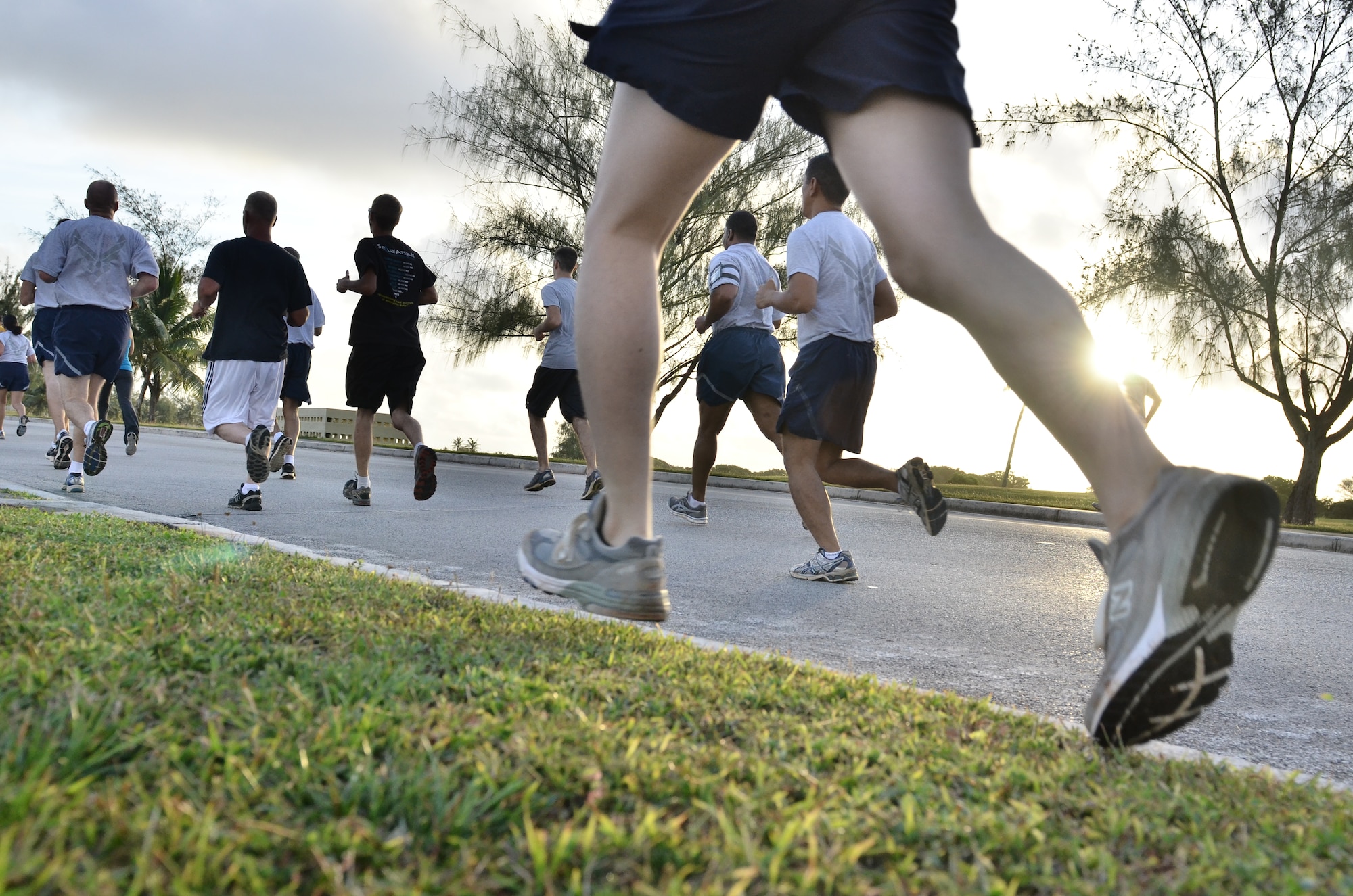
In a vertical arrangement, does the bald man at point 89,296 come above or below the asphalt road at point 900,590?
above

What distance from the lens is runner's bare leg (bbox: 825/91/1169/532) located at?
1.79 meters

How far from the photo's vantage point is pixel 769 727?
176cm

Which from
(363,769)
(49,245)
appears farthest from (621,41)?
(49,245)

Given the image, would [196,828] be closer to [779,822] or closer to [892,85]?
[779,822]

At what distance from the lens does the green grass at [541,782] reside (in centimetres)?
110

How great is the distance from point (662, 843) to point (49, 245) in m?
8.46

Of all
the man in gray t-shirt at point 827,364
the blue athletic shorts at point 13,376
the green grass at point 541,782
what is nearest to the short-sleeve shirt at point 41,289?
the man in gray t-shirt at point 827,364

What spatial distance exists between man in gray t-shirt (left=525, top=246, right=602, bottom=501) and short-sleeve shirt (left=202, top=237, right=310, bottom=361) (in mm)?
3146

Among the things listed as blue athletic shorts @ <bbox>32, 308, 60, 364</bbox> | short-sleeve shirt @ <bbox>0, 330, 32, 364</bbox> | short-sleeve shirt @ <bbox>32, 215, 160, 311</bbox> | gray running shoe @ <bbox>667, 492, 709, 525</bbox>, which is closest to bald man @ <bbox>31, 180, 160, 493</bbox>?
short-sleeve shirt @ <bbox>32, 215, 160, 311</bbox>

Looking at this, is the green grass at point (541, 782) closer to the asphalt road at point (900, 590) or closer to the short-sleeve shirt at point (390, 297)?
the asphalt road at point (900, 590)

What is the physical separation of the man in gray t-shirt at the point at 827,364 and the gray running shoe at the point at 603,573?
2.86 metres

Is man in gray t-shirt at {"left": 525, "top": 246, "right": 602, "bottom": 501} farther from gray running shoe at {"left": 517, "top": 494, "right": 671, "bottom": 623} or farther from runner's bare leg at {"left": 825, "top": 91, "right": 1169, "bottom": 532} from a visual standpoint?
runner's bare leg at {"left": 825, "top": 91, "right": 1169, "bottom": 532}

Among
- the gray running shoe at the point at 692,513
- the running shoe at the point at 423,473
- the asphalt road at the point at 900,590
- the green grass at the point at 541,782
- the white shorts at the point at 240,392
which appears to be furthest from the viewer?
the gray running shoe at the point at 692,513

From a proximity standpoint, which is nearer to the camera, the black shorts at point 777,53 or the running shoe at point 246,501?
the black shorts at point 777,53
